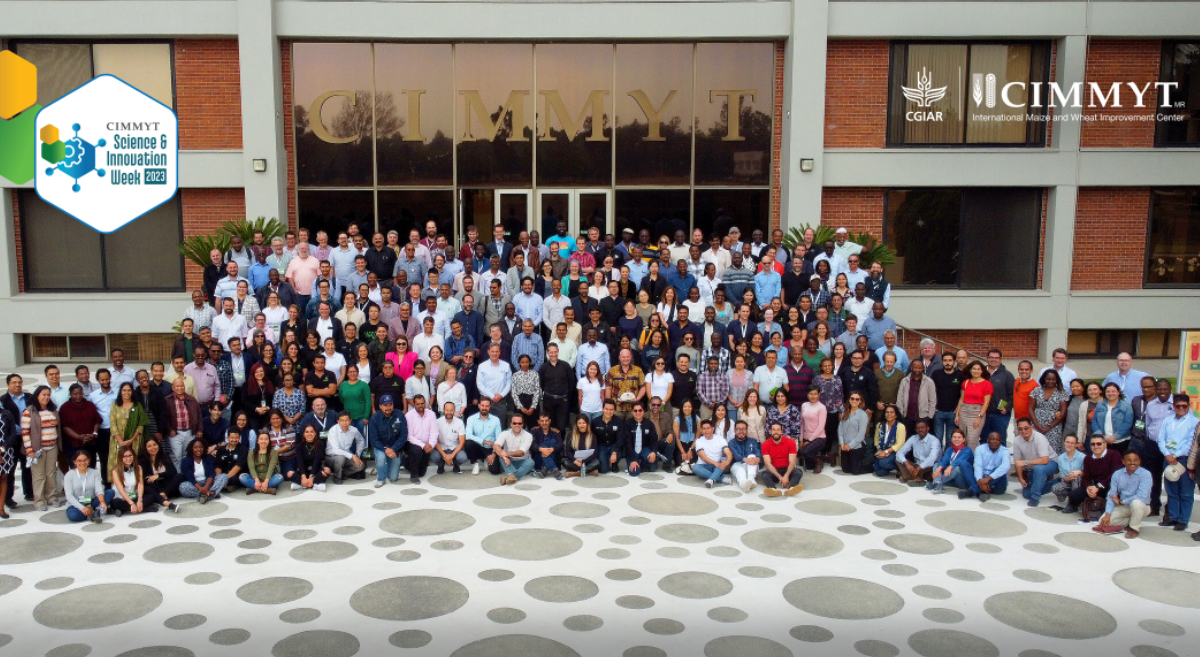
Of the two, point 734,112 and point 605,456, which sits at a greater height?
point 734,112

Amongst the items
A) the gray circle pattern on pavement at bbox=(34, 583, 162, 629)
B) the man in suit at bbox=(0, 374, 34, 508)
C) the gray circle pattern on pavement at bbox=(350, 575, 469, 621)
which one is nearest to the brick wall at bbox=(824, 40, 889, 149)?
the gray circle pattern on pavement at bbox=(350, 575, 469, 621)

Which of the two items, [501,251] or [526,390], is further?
[501,251]

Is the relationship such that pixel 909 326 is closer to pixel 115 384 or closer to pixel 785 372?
pixel 785 372

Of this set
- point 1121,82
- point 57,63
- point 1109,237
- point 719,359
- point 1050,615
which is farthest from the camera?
point 1109,237

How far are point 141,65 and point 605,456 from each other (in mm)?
13112

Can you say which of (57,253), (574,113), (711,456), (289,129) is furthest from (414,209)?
(711,456)

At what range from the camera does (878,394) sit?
1301cm

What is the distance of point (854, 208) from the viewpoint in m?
19.6

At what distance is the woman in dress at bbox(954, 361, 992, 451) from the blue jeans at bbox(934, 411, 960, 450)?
9.3 inches

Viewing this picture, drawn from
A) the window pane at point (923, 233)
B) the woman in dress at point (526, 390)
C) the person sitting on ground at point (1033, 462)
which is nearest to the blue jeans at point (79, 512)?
the woman in dress at point (526, 390)

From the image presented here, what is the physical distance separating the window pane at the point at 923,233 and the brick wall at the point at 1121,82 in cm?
293

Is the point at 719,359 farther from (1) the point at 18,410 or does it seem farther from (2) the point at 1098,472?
(1) the point at 18,410

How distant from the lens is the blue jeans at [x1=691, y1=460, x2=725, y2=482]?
39.7ft

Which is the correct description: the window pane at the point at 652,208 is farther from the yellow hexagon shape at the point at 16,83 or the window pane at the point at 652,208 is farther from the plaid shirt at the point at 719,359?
the yellow hexagon shape at the point at 16,83
